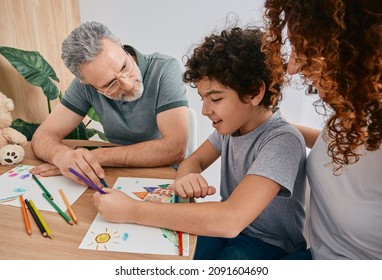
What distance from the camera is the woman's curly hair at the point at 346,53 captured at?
20.7 inches

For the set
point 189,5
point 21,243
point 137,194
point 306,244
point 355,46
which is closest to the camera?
A: point 355,46

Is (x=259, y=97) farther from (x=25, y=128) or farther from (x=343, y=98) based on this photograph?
(x=25, y=128)

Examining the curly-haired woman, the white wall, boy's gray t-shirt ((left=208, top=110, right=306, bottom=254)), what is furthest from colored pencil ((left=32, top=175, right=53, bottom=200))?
the white wall

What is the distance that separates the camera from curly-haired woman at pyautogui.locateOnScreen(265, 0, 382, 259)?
538 millimetres

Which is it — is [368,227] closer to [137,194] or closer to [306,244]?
[306,244]

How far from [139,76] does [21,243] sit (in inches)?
32.3

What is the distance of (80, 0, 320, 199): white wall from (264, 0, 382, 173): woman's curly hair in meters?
1.22

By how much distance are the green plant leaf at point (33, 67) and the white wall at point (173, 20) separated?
601mm

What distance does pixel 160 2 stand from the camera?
6.47 feet

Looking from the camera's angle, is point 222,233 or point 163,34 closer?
point 222,233

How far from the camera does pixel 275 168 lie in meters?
0.79

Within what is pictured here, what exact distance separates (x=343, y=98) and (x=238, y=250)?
22.5 inches

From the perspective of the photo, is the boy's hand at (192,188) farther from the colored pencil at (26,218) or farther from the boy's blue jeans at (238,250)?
the colored pencil at (26,218)
